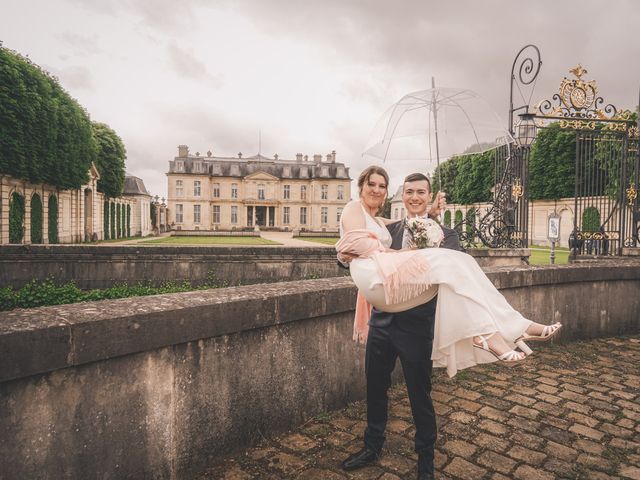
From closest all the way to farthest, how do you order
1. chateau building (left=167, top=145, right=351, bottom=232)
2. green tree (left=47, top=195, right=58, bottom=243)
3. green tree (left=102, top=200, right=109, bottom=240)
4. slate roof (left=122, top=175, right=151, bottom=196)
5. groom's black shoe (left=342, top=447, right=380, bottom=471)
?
groom's black shoe (left=342, top=447, right=380, bottom=471) < green tree (left=47, top=195, right=58, bottom=243) < green tree (left=102, top=200, right=109, bottom=240) < slate roof (left=122, top=175, right=151, bottom=196) < chateau building (left=167, top=145, right=351, bottom=232)

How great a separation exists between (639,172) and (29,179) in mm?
25811

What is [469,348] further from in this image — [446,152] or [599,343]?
[599,343]

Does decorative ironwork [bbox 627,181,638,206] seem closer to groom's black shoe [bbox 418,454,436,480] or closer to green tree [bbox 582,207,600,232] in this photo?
green tree [bbox 582,207,600,232]

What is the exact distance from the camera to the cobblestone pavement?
2709 millimetres

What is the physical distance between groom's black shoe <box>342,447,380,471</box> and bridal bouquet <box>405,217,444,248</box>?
1371 mm

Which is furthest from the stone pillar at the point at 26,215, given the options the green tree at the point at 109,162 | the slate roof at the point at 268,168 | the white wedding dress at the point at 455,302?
the slate roof at the point at 268,168

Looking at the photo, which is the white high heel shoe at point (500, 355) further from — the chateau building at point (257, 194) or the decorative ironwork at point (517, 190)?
the chateau building at point (257, 194)

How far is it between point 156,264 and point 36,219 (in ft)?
64.1

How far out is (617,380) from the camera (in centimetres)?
437

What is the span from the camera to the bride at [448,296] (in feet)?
7.72

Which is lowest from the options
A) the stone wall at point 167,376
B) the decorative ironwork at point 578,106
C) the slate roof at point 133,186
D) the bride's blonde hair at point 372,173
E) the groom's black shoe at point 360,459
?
the groom's black shoe at point 360,459

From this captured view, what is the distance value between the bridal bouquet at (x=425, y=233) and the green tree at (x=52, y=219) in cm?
2823

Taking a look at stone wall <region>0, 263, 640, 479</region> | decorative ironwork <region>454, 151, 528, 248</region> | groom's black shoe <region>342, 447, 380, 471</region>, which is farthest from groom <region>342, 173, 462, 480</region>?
decorative ironwork <region>454, 151, 528, 248</region>

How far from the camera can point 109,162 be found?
37.2m
